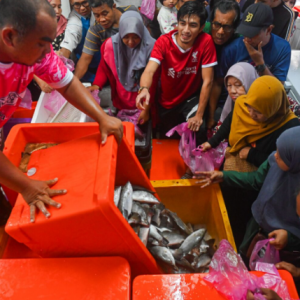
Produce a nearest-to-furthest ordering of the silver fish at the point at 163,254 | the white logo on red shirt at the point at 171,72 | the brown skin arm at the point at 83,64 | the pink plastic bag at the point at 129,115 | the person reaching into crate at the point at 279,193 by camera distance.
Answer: the silver fish at the point at 163,254, the person reaching into crate at the point at 279,193, the white logo on red shirt at the point at 171,72, the pink plastic bag at the point at 129,115, the brown skin arm at the point at 83,64

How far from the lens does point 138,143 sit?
8.14 ft

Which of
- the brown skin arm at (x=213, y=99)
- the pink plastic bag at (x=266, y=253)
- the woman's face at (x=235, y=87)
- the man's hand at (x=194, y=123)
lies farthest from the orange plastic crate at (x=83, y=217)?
the brown skin arm at (x=213, y=99)

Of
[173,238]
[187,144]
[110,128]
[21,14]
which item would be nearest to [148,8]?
[187,144]

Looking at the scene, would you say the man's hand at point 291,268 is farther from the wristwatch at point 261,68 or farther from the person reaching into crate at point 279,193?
the wristwatch at point 261,68

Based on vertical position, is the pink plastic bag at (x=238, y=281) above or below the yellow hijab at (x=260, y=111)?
below

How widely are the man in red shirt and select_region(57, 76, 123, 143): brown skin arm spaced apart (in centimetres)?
81

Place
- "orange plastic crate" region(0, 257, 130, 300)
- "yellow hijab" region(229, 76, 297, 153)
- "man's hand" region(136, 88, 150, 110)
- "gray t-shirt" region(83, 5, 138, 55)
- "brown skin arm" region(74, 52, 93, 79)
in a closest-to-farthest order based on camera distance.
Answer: "orange plastic crate" region(0, 257, 130, 300), "yellow hijab" region(229, 76, 297, 153), "man's hand" region(136, 88, 150, 110), "gray t-shirt" region(83, 5, 138, 55), "brown skin arm" region(74, 52, 93, 79)

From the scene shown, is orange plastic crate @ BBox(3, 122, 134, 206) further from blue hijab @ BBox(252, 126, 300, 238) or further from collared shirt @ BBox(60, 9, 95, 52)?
collared shirt @ BBox(60, 9, 95, 52)

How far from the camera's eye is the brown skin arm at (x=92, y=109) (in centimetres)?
141

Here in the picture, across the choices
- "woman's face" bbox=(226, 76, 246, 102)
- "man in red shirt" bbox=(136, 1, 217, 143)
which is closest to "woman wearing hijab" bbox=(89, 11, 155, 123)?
"man in red shirt" bbox=(136, 1, 217, 143)

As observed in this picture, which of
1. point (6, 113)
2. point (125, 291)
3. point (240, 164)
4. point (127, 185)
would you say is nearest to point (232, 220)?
point (240, 164)

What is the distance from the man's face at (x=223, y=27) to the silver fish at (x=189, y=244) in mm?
1889

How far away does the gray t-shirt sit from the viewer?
3.00m

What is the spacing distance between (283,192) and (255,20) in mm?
1605
